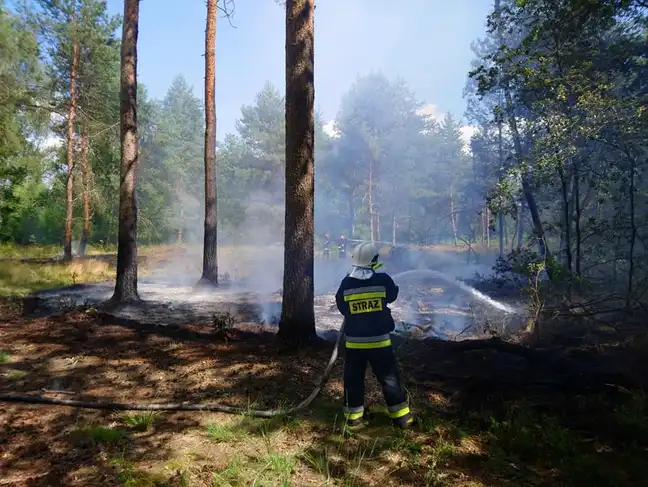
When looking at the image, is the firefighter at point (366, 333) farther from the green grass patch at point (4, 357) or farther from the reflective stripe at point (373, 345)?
the green grass patch at point (4, 357)

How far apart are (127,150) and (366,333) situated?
324 inches

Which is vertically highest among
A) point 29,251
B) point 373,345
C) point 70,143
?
point 70,143

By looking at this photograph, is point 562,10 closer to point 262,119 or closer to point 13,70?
point 13,70

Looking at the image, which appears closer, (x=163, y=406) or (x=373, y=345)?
(x=373, y=345)

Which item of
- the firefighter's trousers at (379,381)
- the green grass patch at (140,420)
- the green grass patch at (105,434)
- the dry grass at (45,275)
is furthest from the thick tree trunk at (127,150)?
the firefighter's trousers at (379,381)

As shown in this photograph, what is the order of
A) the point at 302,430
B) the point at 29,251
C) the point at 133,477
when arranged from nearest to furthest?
→ the point at 133,477, the point at 302,430, the point at 29,251

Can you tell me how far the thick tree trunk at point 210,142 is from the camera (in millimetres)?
13992

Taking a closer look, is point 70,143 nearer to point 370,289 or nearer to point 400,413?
point 370,289

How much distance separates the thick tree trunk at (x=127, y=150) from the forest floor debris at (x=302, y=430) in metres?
4.12

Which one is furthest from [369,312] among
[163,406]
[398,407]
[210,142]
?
[210,142]

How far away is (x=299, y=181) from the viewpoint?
582 cm

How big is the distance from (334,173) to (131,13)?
4003 cm

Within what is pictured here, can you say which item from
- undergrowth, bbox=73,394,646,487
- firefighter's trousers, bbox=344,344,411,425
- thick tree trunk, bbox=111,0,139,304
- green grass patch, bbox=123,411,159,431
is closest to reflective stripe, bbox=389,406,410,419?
firefighter's trousers, bbox=344,344,411,425

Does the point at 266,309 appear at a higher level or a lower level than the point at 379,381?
lower
